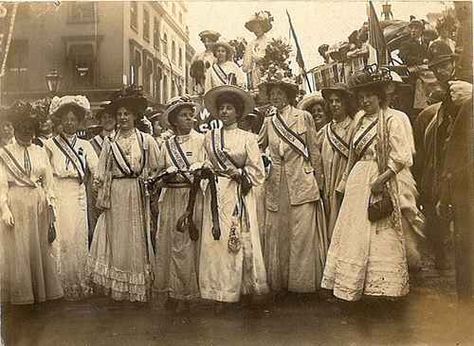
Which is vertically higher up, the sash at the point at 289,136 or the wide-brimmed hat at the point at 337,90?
the wide-brimmed hat at the point at 337,90

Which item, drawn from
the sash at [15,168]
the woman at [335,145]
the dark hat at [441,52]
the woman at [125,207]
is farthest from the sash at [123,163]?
the dark hat at [441,52]

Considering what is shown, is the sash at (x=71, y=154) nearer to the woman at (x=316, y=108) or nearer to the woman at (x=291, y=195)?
the woman at (x=291, y=195)

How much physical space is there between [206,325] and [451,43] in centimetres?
268

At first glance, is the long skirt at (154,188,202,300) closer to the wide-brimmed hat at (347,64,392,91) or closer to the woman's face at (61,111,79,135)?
the woman's face at (61,111,79,135)

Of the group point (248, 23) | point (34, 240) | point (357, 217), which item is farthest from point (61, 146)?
point (357, 217)

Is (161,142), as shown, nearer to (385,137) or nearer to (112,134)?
(112,134)

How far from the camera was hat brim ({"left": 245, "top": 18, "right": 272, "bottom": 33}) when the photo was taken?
4660 mm

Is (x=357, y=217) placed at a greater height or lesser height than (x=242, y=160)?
lesser

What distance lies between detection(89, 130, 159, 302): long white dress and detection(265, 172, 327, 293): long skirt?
89cm

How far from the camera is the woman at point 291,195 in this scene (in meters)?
4.64

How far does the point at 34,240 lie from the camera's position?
15.4 ft

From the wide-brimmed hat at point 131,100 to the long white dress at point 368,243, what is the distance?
1.56 meters

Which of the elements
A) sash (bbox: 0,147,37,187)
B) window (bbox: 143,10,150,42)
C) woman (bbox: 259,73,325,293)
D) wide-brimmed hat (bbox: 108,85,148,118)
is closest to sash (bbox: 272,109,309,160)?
woman (bbox: 259,73,325,293)

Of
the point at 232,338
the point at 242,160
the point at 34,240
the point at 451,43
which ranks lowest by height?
the point at 232,338
